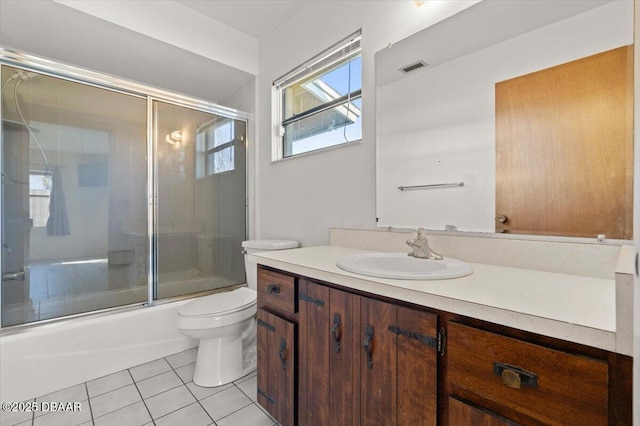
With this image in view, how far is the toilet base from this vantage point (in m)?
1.67

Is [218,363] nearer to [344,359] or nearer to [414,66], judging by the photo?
[344,359]

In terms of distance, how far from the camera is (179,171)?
247 cm

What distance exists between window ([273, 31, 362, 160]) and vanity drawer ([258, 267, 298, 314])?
0.95 meters

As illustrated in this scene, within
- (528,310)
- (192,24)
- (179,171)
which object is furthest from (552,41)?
(179,171)

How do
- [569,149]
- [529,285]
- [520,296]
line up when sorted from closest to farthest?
[520,296] → [529,285] → [569,149]

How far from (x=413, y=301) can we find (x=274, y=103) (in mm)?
2079

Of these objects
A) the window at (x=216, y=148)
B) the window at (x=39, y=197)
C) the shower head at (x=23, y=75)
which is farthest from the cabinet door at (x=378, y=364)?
the shower head at (x=23, y=75)

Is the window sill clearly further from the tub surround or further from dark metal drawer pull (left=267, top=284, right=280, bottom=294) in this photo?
dark metal drawer pull (left=267, top=284, right=280, bottom=294)

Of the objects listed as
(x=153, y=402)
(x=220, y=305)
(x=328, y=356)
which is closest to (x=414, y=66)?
(x=328, y=356)

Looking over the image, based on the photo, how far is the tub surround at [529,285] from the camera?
0.52 m

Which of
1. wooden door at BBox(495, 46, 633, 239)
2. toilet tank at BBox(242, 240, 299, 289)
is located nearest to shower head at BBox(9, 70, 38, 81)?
toilet tank at BBox(242, 240, 299, 289)

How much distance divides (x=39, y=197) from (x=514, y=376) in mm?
2714

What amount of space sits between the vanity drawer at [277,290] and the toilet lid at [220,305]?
0.42 m

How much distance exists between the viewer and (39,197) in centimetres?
193
